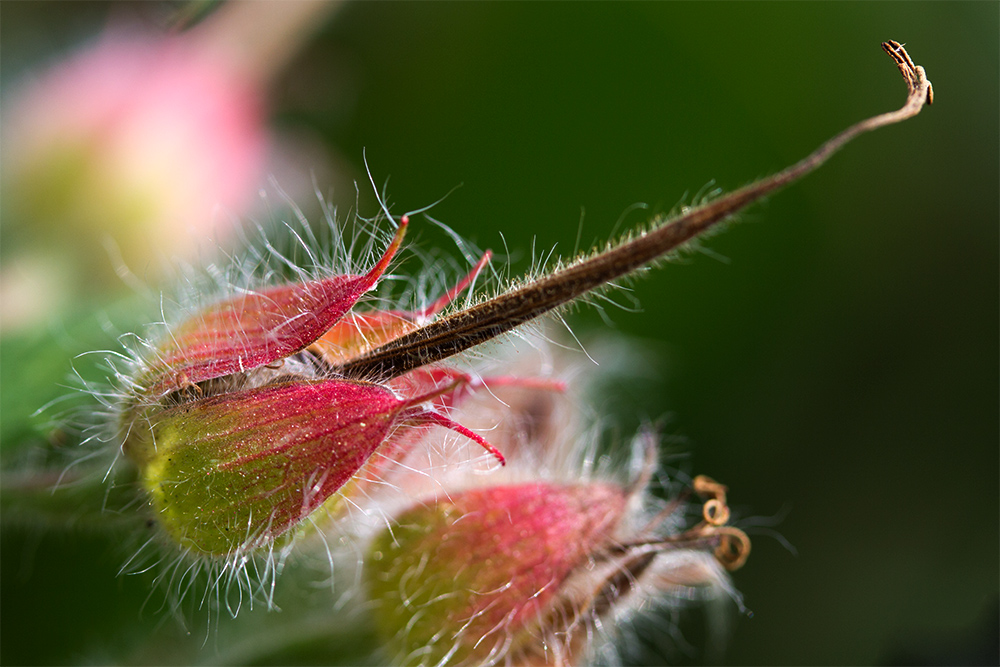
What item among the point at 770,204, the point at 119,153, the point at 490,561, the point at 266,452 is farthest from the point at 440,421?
the point at 770,204

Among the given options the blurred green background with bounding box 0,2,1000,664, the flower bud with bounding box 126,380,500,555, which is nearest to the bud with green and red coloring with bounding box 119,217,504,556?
the flower bud with bounding box 126,380,500,555

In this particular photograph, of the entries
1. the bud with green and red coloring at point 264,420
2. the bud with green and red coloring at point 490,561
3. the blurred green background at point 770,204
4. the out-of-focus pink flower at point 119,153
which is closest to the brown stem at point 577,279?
the bud with green and red coloring at point 264,420

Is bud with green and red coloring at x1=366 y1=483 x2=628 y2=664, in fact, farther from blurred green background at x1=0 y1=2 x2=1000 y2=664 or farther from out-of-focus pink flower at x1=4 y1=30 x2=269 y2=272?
blurred green background at x1=0 y1=2 x2=1000 y2=664

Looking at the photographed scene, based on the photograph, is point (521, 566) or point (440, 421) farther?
point (521, 566)

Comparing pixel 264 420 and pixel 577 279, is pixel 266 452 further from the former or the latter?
pixel 577 279

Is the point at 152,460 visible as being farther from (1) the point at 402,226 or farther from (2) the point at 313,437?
(1) the point at 402,226
